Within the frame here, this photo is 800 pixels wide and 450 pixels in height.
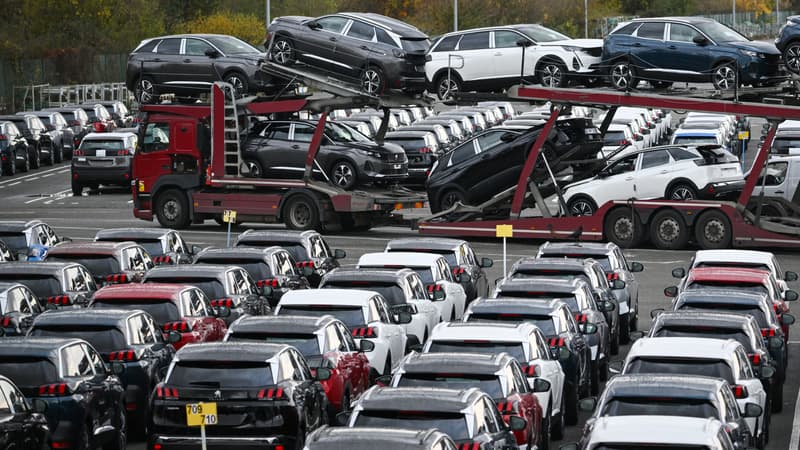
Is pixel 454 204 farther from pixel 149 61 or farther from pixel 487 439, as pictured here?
pixel 487 439

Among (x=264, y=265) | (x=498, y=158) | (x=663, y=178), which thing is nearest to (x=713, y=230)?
(x=663, y=178)

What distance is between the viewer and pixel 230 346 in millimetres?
14773

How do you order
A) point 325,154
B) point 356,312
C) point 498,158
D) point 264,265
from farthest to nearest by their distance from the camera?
point 325,154, point 498,158, point 264,265, point 356,312

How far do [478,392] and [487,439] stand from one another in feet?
1.56

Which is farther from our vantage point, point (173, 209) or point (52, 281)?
point (173, 209)

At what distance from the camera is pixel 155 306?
1866cm

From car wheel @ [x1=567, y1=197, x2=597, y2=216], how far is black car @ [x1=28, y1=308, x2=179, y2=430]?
19011mm

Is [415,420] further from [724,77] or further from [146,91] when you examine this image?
[146,91]

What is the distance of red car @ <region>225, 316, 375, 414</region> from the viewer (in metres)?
16.1

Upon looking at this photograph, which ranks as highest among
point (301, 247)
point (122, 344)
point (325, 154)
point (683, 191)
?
point (325, 154)

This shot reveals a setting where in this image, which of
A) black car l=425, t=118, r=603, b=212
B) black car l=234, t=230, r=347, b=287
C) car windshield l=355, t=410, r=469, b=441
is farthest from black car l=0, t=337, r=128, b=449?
black car l=425, t=118, r=603, b=212

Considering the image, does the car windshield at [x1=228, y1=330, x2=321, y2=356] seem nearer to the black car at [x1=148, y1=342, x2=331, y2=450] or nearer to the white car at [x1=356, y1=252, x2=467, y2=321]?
the black car at [x1=148, y1=342, x2=331, y2=450]

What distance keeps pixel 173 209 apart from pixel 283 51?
15.8ft

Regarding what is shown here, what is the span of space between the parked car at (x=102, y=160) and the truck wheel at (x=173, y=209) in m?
8.82
